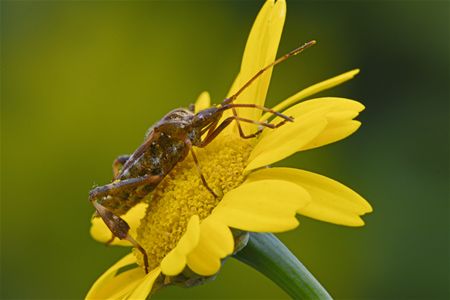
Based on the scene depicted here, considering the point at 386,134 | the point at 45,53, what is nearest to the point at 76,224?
the point at 45,53

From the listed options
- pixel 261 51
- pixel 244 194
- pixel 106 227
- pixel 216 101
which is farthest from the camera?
pixel 216 101

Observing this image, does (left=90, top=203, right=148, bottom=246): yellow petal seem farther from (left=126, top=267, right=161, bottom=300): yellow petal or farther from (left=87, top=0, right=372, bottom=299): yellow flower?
(left=126, top=267, right=161, bottom=300): yellow petal

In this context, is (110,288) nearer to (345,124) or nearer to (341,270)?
(345,124)

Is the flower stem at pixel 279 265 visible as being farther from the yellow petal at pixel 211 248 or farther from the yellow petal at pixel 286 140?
the yellow petal at pixel 211 248

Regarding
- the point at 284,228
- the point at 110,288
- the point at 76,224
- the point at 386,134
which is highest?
the point at 284,228

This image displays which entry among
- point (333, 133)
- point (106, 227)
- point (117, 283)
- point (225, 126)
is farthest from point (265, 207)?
point (106, 227)

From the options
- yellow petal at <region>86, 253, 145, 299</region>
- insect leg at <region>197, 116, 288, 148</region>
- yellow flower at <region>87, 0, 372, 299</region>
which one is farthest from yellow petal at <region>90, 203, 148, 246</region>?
insect leg at <region>197, 116, 288, 148</region>

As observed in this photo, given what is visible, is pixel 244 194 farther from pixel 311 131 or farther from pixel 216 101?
pixel 216 101
